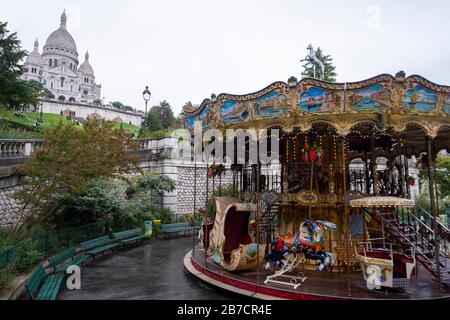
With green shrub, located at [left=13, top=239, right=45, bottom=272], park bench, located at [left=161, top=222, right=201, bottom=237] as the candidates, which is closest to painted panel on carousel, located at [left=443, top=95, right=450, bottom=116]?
green shrub, located at [left=13, top=239, right=45, bottom=272]

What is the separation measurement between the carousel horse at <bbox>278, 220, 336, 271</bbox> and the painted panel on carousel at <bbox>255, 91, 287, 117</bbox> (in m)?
3.34

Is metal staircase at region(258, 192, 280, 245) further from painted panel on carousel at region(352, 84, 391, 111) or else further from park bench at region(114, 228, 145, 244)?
park bench at region(114, 228, 145, 244)

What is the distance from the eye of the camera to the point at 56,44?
107750 millimetres

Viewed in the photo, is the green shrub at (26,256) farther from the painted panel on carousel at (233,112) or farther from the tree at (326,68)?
the tree at (326,68)

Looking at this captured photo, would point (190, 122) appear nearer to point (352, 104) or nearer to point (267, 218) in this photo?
point (267, 218)

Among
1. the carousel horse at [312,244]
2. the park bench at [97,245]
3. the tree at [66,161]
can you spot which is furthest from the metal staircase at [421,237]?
the park bench at [97,245]

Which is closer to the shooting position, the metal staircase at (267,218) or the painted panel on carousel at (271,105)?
the painted panel on carousel at (271,105)

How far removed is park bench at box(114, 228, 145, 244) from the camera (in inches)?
562

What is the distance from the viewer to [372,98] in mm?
7371

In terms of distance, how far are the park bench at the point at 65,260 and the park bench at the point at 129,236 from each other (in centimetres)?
277

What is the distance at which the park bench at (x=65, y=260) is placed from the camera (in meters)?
9.48

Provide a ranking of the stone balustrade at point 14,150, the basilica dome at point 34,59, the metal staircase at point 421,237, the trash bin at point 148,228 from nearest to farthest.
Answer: the metal staircase at point 421,237, the stone balustrade at point 14,150, the trash bin at point 148,228, the basilica dome at point 34,59
